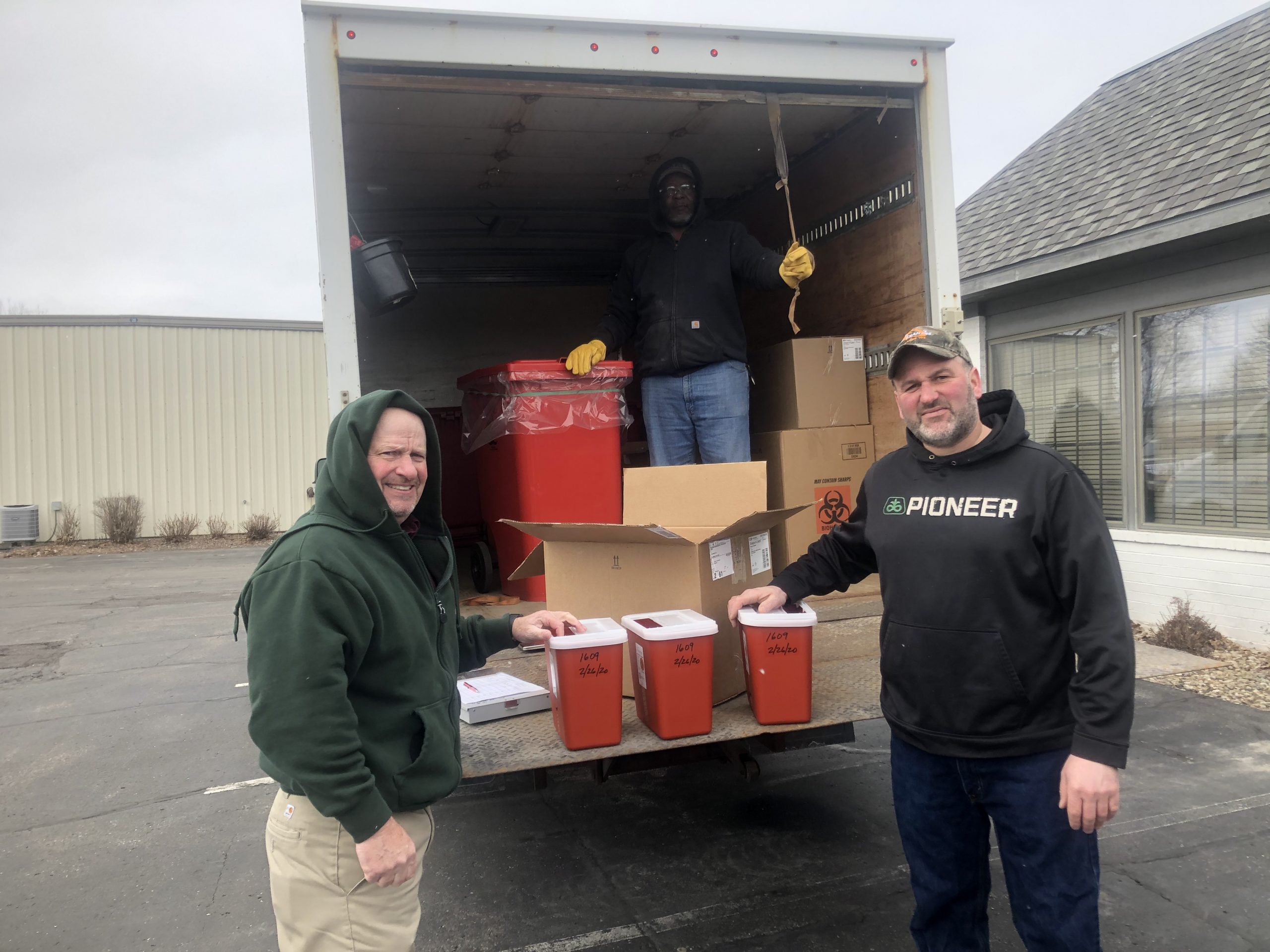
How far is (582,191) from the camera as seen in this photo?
5098 mm

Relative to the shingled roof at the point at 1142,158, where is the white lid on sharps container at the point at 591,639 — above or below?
below

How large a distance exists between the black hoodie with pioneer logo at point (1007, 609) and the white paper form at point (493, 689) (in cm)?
121

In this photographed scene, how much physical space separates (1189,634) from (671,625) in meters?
5.11

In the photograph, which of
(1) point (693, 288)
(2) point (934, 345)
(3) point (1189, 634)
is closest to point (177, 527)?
(1) point (693, 288)

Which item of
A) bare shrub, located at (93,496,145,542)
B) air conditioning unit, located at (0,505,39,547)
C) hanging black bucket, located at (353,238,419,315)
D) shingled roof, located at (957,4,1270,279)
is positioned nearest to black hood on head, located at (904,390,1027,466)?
hanging black bucket, located at (353,238,419,315)

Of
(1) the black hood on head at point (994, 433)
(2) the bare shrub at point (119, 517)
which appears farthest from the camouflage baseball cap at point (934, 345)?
(2) the bare shrub at point (119, 517)

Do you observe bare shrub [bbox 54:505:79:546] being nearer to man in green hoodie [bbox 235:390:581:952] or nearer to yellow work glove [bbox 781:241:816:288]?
yellow work glove [bbox 781:241:816:288]

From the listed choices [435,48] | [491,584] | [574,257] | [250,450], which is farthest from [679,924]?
[250,450]

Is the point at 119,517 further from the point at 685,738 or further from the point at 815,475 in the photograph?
the point at 685,738

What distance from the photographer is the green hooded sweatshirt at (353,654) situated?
1.49m

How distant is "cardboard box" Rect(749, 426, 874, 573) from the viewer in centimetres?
379

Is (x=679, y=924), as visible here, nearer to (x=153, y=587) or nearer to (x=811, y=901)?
(x=811, y=901)

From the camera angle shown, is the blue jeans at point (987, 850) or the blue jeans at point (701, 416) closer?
the blue jeans at point (987, 850)

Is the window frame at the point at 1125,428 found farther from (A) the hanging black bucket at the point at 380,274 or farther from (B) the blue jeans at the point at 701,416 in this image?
(A) the hanging black bucket at the point at 380,274
